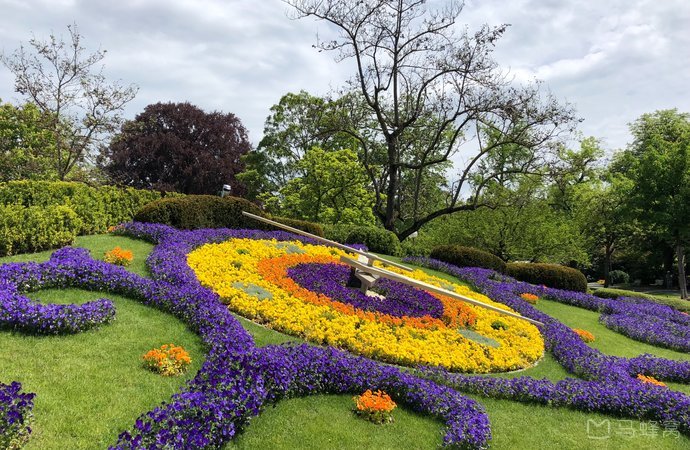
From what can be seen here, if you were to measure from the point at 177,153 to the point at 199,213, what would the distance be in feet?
76.8

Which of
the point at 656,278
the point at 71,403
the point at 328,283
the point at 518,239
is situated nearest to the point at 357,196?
the point at 518,239

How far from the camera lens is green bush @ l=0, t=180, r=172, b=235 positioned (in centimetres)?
960

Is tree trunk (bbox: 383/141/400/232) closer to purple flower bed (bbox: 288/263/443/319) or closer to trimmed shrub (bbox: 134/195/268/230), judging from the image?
trimmed shrub (bbox: 134/195/268/230)

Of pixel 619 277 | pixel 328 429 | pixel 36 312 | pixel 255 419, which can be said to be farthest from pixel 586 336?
pixel 619 277

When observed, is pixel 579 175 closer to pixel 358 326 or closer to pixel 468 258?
pixel 468 258

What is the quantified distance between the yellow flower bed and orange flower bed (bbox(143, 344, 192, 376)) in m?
1.87

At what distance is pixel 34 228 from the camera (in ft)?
27.9

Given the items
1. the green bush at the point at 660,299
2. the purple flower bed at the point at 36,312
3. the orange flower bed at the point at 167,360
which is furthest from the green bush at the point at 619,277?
the purple flower bed at the point at 36,312

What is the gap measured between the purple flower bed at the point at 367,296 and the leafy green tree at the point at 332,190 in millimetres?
11454

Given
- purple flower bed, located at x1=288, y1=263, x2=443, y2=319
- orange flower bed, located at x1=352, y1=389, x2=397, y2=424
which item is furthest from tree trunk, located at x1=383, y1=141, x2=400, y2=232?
orange flower bed, located at x1=352, y1=389, x2=397, y2=424

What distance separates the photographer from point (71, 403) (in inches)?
149

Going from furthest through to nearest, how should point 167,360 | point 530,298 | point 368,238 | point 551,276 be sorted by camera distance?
point 368,238 < point 551,276 < point 530,298 < point 167,360

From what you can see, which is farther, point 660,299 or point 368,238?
point 660,299

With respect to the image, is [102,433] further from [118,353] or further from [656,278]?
[656,278]
